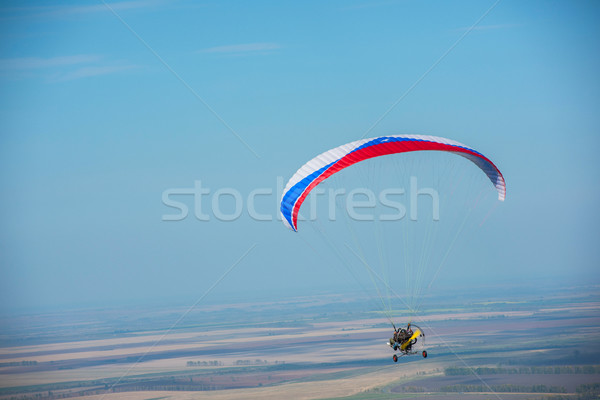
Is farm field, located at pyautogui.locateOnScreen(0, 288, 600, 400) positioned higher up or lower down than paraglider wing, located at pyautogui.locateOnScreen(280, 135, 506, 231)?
higher up

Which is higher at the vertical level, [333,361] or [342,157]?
[333,361]

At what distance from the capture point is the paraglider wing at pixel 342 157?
2978 cm

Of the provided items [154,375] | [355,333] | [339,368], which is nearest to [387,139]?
[339,368]

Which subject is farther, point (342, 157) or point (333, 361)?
point (333, 361)

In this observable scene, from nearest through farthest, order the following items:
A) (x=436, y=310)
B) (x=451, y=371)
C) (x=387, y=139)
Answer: (x=387, y=139) → (x=451, y=371) → (x=436, y=310)

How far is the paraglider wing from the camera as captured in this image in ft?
97.7

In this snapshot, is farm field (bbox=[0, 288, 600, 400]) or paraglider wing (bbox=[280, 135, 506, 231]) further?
farm field (bbox=[0, 288, 600, 400])

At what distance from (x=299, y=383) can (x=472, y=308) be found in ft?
305

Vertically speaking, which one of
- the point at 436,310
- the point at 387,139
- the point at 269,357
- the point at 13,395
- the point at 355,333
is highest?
the point at 436,310

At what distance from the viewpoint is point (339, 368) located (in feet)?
417

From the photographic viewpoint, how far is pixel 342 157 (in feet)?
96.5

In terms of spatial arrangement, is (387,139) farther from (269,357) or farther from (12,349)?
(12,349)

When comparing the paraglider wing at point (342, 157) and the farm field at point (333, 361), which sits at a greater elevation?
the farm field at point (333, 361)

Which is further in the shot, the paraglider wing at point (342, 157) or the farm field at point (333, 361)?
the farm field at point (333, 361)
